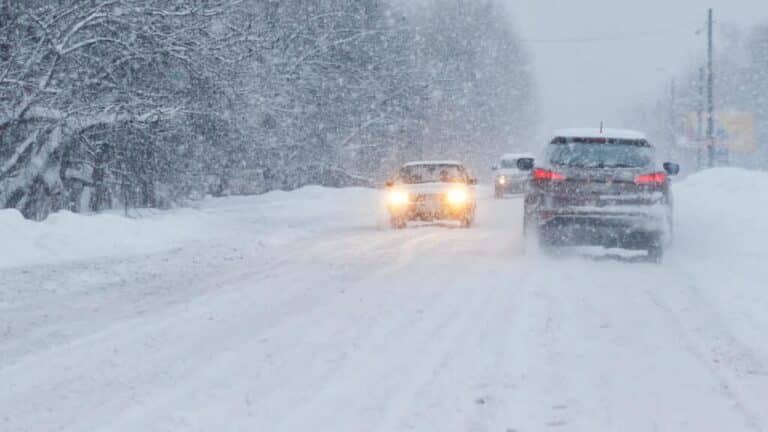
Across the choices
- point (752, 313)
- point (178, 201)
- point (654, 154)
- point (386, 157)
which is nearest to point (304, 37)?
point (178, 201)

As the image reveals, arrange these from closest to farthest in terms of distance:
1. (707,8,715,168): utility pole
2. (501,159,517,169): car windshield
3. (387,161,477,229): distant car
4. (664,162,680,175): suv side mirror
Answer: (664,162,680,175): suv side mirror < (387,161,477,229): distant car < (501,159,517,169): car windshield < (707,8,715,168): utility pole

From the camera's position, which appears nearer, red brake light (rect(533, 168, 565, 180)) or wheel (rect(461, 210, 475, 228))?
red brake light (rect(533, 168, 565, 180))

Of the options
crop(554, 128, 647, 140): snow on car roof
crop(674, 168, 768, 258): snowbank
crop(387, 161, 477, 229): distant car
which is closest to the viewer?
crop(554, 128, 647, 140): snow on car roof

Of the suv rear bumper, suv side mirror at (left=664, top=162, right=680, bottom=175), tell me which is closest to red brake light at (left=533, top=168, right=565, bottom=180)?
the suv rear bumper

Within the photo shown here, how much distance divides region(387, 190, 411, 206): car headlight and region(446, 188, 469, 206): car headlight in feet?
3.09

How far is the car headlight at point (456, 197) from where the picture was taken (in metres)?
22.7

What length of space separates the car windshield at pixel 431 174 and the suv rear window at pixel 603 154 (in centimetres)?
900

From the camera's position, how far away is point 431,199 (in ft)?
74.1

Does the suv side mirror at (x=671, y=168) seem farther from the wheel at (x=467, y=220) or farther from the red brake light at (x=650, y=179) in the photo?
the wheel at (x=467, y=220)

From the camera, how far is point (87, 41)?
60.7 feet

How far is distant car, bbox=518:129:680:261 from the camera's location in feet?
45.4

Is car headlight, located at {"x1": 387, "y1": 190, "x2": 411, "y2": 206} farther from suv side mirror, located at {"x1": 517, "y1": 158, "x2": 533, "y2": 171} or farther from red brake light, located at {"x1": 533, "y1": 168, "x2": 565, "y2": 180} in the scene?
red brake light, located at {"x1": 533, "y1": 168, "x2": 565, "y2": 180}

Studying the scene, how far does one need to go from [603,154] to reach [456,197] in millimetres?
8722

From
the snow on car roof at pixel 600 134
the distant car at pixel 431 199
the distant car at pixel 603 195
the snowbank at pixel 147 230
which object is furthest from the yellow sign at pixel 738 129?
the distant car at pixel 603 195
